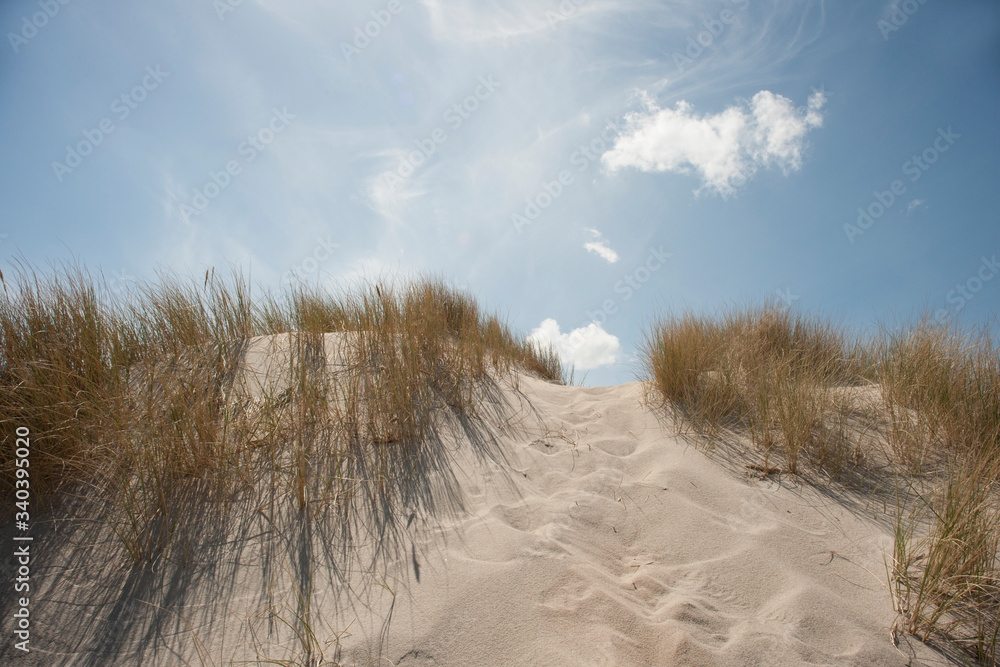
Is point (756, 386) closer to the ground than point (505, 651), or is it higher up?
higher up

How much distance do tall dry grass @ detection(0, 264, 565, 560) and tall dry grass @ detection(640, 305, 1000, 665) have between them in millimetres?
2167

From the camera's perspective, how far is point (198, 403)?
8.78ft

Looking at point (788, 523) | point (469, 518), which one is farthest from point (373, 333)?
point (788, 523)

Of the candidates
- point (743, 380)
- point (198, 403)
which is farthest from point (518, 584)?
point (743, 380)

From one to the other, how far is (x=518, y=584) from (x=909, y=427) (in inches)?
123

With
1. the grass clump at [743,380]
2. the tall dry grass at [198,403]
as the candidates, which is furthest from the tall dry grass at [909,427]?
the tall dry grass at [198,403]

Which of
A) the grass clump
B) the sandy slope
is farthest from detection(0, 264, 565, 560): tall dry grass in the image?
the grass clump

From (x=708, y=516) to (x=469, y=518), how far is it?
143cm

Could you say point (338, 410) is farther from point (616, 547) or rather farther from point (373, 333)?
point (616, 547)

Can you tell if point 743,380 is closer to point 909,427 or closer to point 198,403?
point 909,427

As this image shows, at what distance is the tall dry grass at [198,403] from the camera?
250 cm

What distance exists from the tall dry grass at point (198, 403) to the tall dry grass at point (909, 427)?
2167 millimetres

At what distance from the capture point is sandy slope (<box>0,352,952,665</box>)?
1.78 meters

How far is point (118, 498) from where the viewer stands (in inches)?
93.8
